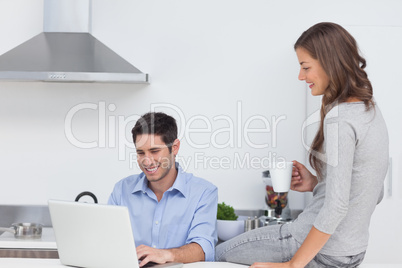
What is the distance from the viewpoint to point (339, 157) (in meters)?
1.78

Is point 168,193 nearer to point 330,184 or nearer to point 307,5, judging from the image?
point 330,184

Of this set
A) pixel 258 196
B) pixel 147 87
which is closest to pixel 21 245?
pixel 147 87

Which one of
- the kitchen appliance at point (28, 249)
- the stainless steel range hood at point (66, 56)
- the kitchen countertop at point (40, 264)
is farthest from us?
the stainless steel range hood at point (66, 56)

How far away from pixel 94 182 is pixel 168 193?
3.60 feet

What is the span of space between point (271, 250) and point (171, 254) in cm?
33

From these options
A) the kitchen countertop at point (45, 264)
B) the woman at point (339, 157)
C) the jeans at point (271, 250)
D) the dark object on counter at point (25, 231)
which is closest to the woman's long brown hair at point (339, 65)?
the woman at point (339, 157)

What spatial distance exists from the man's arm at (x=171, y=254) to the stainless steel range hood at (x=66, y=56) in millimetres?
1124

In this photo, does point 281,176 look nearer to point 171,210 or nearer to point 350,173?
point 171,210

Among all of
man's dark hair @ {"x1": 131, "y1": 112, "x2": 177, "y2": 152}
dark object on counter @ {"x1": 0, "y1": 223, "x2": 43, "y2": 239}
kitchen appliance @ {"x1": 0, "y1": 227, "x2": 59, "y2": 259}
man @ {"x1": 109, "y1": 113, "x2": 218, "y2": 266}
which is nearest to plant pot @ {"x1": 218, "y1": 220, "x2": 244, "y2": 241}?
man @ {"x1": 109, "y1": 113, "x2": 218, "y2": 266}

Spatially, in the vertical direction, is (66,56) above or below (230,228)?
above

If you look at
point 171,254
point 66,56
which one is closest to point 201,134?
point 66,56

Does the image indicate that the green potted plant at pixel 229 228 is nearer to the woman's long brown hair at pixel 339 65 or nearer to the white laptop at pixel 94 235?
the white laptop at pixel 94 235

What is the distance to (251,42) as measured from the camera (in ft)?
11.5

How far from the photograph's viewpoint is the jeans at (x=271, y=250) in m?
1.95
